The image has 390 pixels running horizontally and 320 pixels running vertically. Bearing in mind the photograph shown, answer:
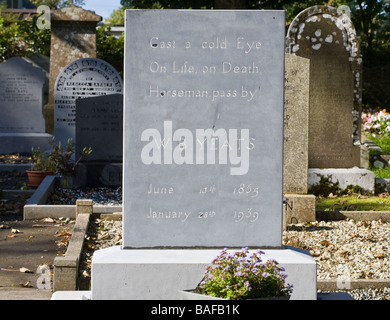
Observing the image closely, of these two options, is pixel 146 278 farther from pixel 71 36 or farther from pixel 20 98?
pixel 20 98

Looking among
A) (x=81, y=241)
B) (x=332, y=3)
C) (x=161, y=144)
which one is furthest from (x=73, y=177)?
(x=332, y=3)

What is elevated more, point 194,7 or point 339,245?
point 194,7

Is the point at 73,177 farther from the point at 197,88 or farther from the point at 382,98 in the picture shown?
the point at 382,98

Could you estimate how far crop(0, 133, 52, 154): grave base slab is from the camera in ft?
48.9

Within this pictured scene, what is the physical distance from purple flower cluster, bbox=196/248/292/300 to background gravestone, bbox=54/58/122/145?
31.6 ft

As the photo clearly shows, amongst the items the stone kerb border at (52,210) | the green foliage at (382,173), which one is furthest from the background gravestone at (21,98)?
the green foliage at (382,173)

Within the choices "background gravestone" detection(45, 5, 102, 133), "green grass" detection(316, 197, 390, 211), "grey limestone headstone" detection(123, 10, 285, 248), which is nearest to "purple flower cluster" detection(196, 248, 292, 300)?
"grey limestone headstone" detection(123, 10, 285, 248)

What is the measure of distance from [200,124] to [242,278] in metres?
1.05

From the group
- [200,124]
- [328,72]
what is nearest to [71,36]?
[328,72]

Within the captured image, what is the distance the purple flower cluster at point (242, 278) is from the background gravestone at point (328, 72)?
6327mm

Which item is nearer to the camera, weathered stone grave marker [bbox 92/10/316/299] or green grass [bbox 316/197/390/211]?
weathered stone grave marker [bbox 92/10/316/299]

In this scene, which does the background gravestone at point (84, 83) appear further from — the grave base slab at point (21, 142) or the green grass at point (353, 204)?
the green grass at point (353, 204)

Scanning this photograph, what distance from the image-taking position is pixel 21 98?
51.2 ft

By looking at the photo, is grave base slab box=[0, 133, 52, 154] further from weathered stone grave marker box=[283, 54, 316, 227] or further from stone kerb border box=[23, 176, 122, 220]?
weathered stone grave marker box=[283, 54, 316, 227]
